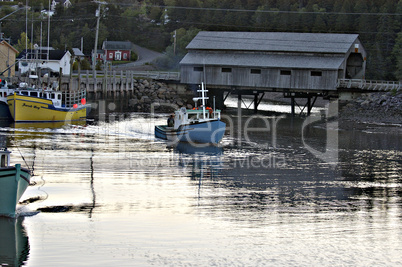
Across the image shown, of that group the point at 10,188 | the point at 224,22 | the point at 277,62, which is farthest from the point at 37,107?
the point at 224,22

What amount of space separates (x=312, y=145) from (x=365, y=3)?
75407 mm

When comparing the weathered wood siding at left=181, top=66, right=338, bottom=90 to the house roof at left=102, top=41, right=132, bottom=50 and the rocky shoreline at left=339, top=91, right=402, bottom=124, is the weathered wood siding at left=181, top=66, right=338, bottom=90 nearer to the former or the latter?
the rocky shoreline at left=339, top=91, right=402, bottom=124

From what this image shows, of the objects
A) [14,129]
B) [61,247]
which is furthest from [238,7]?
[61,247]

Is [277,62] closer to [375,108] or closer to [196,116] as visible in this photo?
[375,108]

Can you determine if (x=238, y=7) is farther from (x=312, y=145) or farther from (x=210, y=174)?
(x=210, y=174)

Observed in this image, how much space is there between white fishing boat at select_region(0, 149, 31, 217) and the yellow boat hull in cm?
2929

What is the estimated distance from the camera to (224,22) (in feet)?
402

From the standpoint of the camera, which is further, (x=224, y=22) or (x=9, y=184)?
(x=224, y=22)

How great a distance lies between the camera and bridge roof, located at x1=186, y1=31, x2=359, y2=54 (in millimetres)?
68062

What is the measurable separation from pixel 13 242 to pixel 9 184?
2386mm

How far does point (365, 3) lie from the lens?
110500 millimetres

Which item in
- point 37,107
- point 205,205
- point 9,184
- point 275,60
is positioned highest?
point 275,60

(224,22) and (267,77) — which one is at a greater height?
(224,22)

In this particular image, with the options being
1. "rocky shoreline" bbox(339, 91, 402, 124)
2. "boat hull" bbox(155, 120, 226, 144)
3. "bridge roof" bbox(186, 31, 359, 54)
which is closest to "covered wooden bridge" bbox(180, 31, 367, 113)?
"bridge roof" bbox(186, 31, 359, 54)
